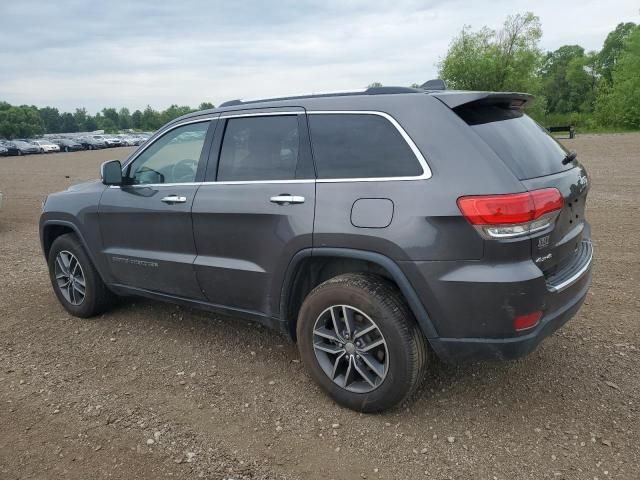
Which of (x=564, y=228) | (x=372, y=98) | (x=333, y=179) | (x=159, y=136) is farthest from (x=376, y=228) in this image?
(x=159, y=136)

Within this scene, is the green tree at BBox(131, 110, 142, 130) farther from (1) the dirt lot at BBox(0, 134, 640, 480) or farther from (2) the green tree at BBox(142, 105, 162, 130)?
(1) the dirt lot at BBox(0, 134, 640, 480)

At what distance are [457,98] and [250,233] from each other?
1.49 m

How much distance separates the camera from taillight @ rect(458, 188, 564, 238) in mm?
2527

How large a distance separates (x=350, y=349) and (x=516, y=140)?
4.98 ft

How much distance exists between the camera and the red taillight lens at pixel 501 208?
8.29 ft

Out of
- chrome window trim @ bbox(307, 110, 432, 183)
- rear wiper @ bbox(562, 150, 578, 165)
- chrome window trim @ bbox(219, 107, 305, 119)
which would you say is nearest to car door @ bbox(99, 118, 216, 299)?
chrome window trim @ bbox(219, 107, 305, 119)

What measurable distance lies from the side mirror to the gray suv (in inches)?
11.0

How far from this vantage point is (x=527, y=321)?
2.63 meters

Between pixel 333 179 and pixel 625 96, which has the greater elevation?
pixel 625 96

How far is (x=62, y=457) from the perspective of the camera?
2.80m

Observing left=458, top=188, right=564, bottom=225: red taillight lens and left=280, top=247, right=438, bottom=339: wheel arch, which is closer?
left=458, top=188, right=564, bottom=225: red taillight lens

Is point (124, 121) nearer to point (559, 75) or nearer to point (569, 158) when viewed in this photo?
point (559, 75)

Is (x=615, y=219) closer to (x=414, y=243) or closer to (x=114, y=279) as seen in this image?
(x=414, y=243)

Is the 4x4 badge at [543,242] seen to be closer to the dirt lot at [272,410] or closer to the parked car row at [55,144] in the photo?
the dirt lot at [272,410]
